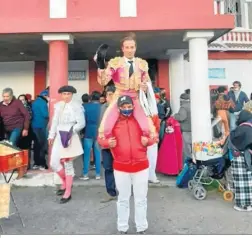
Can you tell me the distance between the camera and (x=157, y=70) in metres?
9.90

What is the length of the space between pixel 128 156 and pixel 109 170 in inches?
55.7

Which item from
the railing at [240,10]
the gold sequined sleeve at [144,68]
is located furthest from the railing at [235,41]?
the gold sequined sleeve at [144,68]

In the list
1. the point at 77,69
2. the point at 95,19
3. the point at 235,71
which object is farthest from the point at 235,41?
the point at 95,19

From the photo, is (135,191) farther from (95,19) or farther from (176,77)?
(176,77)

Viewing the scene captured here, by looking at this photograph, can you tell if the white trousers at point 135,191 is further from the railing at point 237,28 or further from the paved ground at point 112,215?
the railing at point 237,28

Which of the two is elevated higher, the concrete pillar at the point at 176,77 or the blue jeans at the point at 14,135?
the concrete pillar at the point at 176,77

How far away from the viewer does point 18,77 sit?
10.2 m

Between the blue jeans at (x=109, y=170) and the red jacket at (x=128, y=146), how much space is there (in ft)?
3.91

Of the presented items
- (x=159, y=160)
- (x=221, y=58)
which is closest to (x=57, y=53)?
(x=159, y=160)

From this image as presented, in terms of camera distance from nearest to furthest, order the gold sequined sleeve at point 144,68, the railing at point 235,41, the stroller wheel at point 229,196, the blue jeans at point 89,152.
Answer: the gold sequined sleeve at point 144,68 → the stroller wheel at point 229,196 → the blue jeans at point 89,152 → the railing at point 235,41

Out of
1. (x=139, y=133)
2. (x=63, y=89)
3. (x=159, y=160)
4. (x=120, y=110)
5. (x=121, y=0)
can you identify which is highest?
(x=121, y=0)

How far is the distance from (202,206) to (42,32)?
13.7 feet

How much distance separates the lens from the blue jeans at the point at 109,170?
4930 millimetres

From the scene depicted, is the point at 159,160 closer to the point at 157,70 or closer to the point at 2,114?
the point at 2,114
